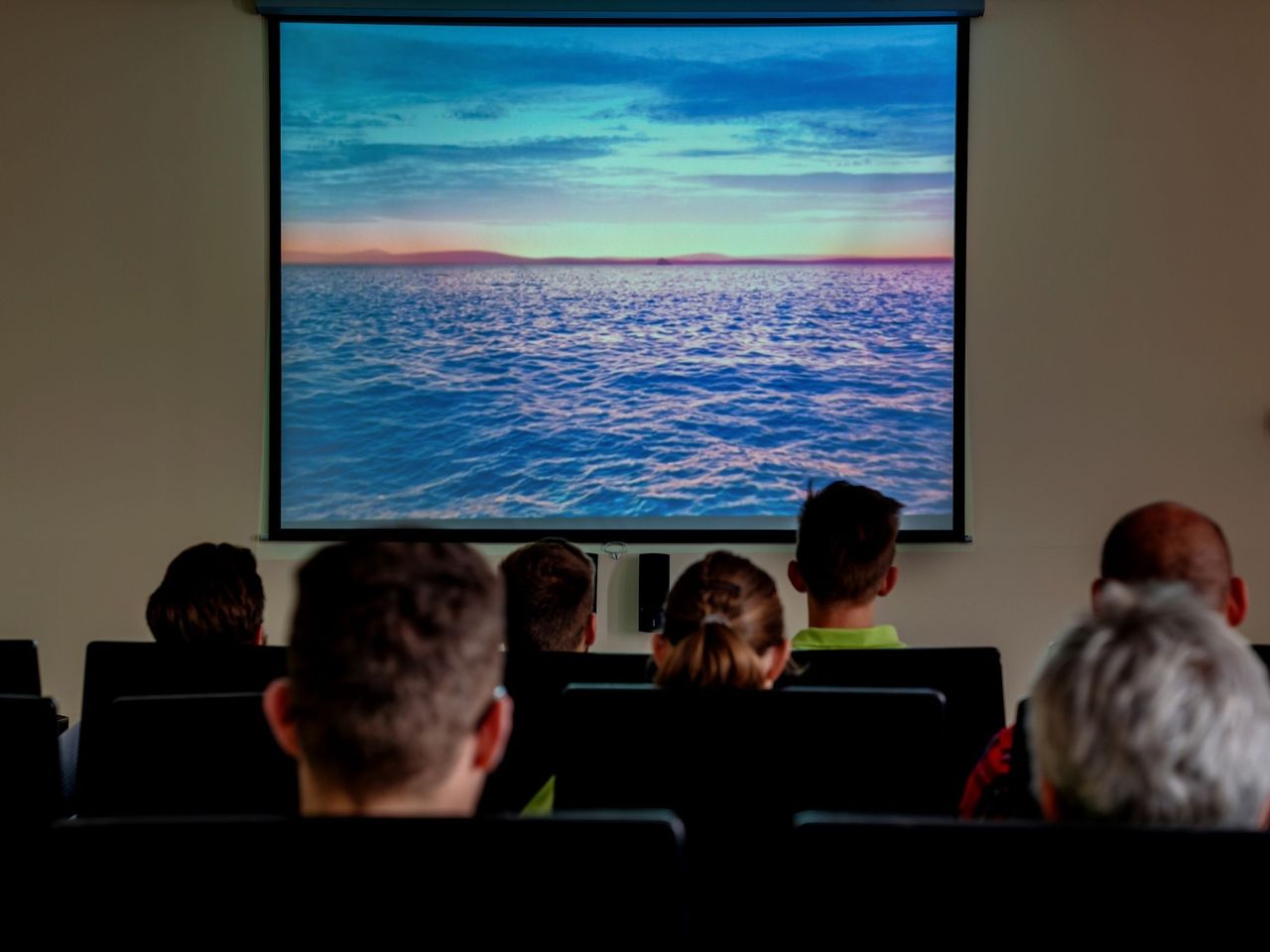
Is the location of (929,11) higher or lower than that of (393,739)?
higher

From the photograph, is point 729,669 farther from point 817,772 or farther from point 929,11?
point 929,11

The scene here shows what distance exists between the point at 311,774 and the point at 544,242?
3673mm

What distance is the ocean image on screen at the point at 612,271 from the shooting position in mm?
4559

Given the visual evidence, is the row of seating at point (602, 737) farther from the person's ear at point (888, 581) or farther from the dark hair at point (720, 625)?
the person's ear at point (888, 581)

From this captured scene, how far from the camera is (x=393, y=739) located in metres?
1.15

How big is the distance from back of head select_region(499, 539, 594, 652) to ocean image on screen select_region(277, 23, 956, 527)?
181 cm
